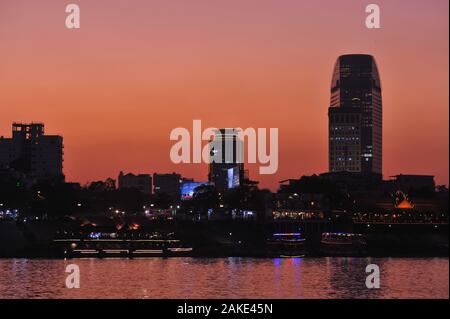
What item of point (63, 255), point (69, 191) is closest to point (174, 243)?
point (63, 255)

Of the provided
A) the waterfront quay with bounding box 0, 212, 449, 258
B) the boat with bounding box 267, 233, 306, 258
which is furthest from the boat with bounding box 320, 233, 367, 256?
the boat with bounding box 267, 233, 306, 258

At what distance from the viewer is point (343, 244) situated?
136625 millimetres

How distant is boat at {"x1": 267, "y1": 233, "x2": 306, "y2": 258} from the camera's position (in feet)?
428

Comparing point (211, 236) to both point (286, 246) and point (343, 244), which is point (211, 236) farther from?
point (343, 244)

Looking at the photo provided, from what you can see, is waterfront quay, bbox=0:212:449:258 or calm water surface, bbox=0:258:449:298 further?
waterfront quay, bbox=0:212:449:258

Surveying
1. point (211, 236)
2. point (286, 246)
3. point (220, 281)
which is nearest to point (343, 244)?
point (286, 246)

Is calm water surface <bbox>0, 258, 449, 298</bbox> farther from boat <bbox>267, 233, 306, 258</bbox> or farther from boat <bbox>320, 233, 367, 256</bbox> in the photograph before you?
boat <bbox>320, 233, 367, 256</bbox>

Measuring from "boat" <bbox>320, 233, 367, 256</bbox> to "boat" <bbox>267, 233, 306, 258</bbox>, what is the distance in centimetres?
344

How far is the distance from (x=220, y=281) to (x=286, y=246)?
54.1m

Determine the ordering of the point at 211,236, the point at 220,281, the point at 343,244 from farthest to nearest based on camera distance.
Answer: the point at 211,236 → the point at 343,244 → the point at 220,281

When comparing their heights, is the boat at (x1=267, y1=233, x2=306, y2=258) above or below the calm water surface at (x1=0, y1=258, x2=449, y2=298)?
above

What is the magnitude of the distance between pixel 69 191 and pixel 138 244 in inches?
1779

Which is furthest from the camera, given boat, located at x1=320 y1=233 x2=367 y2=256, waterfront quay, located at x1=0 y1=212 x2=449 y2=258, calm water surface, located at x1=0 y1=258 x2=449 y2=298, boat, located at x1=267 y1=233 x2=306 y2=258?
boat, located at x1=320 y1=233 x2=367 y2=256
